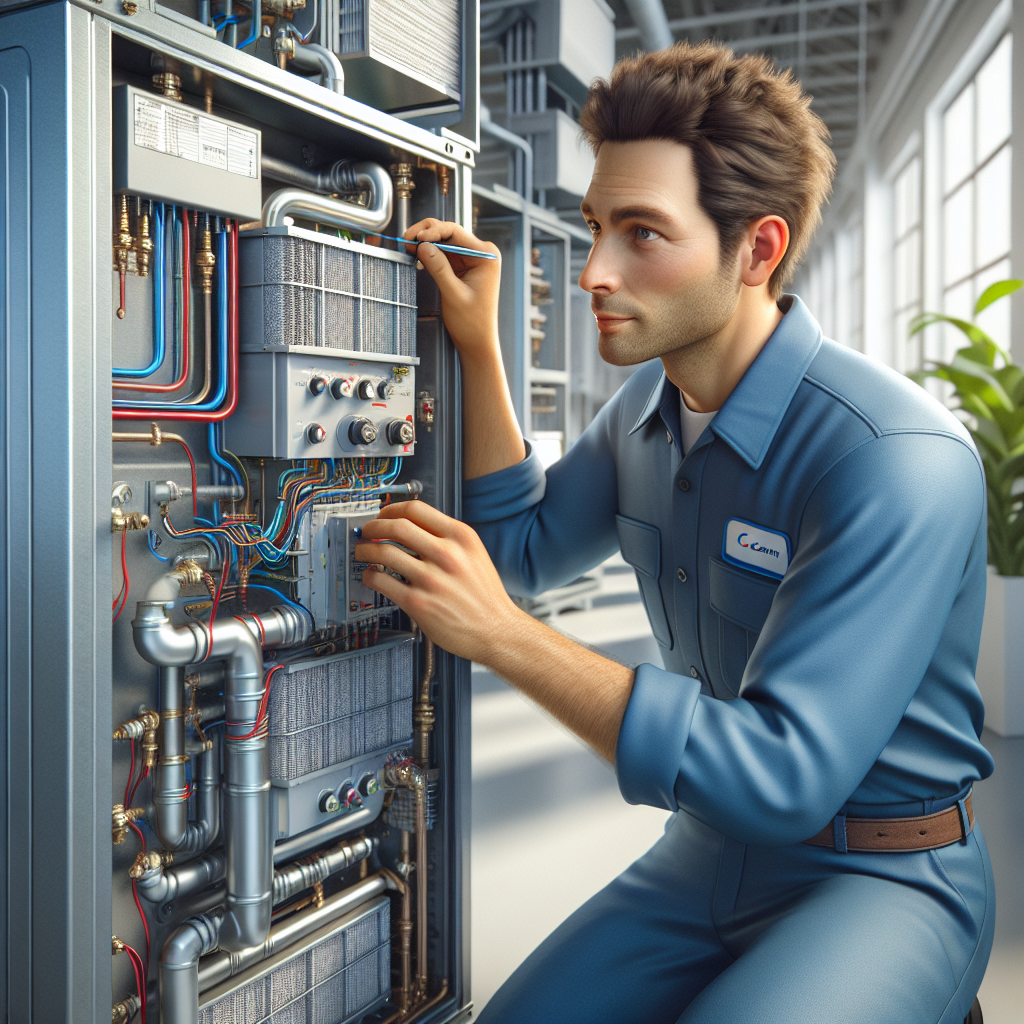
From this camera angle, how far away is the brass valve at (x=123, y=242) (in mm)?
1240

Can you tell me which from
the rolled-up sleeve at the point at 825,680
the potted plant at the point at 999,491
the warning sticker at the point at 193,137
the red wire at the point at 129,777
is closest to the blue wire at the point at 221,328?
the warning sticker at the point at 193,137

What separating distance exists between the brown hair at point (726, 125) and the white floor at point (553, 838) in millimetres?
818

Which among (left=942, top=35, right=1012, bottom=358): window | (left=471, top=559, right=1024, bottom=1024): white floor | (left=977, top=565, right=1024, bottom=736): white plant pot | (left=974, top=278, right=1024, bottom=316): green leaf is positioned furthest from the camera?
(left=942, top=35, right=1012, bottom=358): window

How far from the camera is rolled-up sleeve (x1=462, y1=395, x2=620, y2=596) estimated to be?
1.67 m

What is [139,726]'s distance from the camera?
51.6 inches

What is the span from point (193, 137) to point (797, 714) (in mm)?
1046

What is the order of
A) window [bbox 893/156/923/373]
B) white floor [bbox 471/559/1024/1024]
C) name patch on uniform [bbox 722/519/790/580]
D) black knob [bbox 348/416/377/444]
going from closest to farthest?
name patch on uniform [bbox 722/519/790/580] → black knob [bbox 348/416/377/444] → white floor [bbox 471/559/1024/1024] → window [bbox 893/156/923/373]

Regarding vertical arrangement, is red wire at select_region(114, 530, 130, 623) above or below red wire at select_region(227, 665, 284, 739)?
above

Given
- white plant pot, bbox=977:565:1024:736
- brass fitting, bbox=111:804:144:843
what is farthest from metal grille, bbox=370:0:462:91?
white plant pot, bbox=977:565:1024:736

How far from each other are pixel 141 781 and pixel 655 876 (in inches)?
30.6

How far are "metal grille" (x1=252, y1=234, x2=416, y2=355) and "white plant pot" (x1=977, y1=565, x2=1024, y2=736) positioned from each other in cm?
292

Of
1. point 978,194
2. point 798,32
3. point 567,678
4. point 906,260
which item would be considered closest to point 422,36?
point 567,678

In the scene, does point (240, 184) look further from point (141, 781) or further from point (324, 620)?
point (141, 781)

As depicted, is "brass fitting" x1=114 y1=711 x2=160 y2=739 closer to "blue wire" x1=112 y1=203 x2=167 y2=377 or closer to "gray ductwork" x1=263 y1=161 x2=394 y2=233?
"blue wire" x1=112 y1=203 x2=167 y2=377
